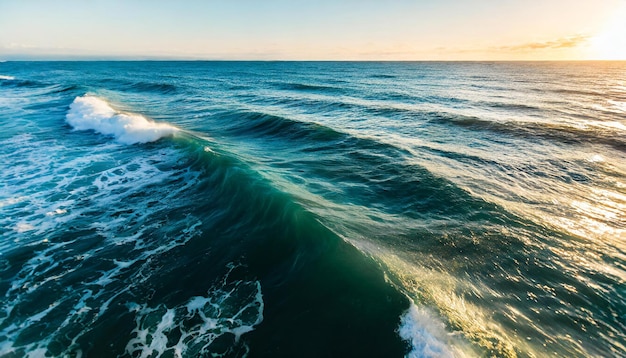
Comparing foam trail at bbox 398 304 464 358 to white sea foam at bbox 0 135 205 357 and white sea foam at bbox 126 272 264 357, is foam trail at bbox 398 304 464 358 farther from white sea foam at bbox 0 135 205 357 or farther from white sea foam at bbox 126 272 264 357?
white sea foam at bbox 0 135 205 357

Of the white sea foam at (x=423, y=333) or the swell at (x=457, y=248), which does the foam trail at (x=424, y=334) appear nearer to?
the white sea foam at (x=423, y=333)

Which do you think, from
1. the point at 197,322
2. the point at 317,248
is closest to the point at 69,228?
the point at 197,322

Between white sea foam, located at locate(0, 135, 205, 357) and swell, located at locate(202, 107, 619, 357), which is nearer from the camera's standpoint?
swell, located at locate(202, 107, 619, 357)

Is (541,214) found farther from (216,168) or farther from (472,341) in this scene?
(216,168)

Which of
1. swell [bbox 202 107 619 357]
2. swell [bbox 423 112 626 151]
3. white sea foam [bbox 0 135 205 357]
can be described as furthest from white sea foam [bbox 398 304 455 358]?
swell [bbox 423 112 626 151]

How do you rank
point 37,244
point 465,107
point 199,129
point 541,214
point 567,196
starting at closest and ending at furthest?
point 37,244, point 541,214, point 567,196, point 199,129, point 465,107

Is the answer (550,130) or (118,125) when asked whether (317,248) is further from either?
(550,130)

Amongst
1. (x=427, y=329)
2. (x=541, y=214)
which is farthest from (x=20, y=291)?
(x=541, y=214)
